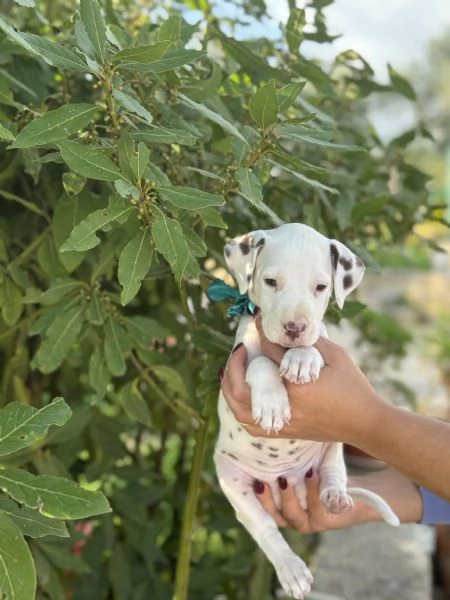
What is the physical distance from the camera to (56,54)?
1.01m

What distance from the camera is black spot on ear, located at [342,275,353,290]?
4.12ft

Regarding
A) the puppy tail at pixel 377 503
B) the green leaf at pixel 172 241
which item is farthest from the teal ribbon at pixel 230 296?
the puppy tail at pixel 377 503

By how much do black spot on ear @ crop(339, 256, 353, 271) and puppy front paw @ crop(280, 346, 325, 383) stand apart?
5.3 inches

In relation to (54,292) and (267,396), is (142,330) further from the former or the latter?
(267,396)

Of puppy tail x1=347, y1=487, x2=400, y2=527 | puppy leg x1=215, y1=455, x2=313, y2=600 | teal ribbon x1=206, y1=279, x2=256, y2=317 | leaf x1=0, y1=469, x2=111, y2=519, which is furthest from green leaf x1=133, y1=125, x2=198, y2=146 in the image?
puppy tail x1=347, y1=487, x2=400, y2=527

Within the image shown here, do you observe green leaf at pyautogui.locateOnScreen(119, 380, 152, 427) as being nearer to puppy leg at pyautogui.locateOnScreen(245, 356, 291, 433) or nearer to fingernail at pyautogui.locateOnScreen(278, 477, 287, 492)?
fingernail at pyautogui.locateOnScreen(278, 477, 287, 492)

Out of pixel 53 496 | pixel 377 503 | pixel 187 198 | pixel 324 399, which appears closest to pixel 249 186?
pixel 187 198

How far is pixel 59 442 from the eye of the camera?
1.70 meters

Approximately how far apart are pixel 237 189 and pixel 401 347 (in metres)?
2.20

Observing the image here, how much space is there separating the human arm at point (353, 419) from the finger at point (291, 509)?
0.52 ft

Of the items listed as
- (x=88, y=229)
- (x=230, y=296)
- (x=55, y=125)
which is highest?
(x=55, y=125)

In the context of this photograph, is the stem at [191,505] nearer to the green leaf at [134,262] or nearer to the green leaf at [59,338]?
the green leaf at [59,338]

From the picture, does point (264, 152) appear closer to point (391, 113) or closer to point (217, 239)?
point (217, 239)

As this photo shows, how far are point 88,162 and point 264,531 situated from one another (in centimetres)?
64
